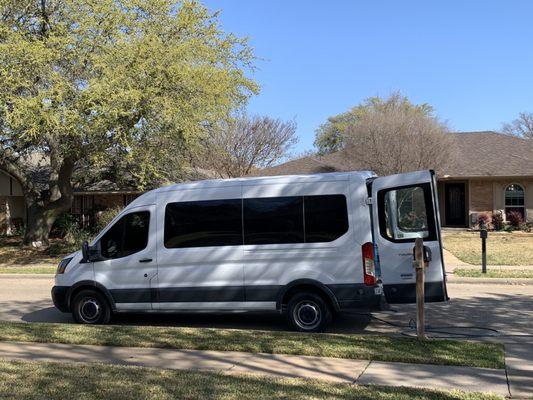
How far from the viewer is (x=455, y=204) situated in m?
30.4

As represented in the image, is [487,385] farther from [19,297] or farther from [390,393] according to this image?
[19,297]

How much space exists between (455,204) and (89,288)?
987 inches

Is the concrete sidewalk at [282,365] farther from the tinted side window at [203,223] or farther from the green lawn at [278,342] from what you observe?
the tinted side window at [203,223]

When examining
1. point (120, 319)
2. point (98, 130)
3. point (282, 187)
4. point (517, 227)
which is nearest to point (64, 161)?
point (98, 130)

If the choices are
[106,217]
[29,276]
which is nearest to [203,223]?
[29,276]

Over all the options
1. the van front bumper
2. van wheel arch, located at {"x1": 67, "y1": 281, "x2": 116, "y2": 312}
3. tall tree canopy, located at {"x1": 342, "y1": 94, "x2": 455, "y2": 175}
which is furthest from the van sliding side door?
tall tree canopy, located at {"x1": 342, "y1": 94, "x2": 455, "y2": 175}

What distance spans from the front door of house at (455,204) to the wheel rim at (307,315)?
24.0m

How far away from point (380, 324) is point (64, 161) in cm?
1613

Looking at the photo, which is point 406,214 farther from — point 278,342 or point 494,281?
point 494,281

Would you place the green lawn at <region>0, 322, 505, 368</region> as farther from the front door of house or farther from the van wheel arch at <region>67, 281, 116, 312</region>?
the front door of house

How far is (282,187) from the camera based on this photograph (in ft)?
27.5

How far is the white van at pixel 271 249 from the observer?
26.2 ft

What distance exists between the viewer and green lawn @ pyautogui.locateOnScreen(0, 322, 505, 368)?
632 cm

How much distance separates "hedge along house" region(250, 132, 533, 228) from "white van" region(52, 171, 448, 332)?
17991 mm
